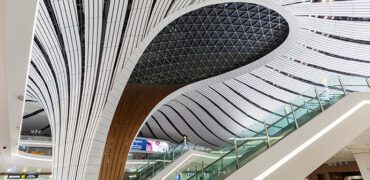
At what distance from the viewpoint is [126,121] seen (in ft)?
42.7

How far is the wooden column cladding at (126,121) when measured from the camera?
36.5 feet

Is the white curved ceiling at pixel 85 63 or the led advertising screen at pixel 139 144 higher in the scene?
the white curved ceiling at pixel 85 63

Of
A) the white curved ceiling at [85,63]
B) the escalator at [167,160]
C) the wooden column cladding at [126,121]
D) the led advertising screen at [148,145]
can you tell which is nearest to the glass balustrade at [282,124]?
the white curved ceiling at [85,63]

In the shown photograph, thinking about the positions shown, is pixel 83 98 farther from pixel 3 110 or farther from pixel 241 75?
pixel 241 75

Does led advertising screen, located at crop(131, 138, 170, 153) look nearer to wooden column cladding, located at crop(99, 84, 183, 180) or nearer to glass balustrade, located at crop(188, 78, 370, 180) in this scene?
wooden column cladding, located at crop(99, 84, 183, 180)

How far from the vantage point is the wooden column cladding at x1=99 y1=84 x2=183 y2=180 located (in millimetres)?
11125

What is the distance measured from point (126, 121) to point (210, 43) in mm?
6177

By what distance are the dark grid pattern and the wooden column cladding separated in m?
0.82

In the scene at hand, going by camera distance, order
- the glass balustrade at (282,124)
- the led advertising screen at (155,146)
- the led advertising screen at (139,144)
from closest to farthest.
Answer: the glass balustrade at (282,124) < the led advertising screen at (139,144) < the led advertising screen at (155,146)

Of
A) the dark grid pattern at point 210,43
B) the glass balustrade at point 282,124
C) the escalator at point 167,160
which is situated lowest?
the escalator at point 167,160

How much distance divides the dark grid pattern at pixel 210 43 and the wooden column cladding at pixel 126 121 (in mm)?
822

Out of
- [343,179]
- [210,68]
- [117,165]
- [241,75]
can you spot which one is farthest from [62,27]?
[343,179]

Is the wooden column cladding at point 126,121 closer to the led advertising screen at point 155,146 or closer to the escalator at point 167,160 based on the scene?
the escalator at point 167,160

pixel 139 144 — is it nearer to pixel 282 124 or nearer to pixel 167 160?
pixel 167 160
